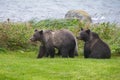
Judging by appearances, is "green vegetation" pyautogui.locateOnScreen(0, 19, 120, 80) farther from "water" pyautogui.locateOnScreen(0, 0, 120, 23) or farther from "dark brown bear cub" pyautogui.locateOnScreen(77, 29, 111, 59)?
"water" pyautogui.locateOnScreen(0, 0, 120, 23)

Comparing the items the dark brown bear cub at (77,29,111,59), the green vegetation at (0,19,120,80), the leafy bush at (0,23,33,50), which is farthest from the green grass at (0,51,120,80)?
the leafy bush at (0,23,33,50)

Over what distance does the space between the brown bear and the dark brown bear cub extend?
19.5 inches

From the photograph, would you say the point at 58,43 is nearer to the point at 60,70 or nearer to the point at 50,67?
the point at 50,67

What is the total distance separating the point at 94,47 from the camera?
1403 centimetres

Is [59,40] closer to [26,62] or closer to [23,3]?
[26,62]

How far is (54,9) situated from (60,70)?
22716 mm

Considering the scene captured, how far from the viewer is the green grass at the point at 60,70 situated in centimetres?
1012

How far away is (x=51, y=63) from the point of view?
11.6m

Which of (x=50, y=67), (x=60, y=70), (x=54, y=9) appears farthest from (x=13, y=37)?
(x=54, y=9)

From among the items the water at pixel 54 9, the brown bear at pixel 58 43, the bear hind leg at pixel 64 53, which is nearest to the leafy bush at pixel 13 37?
the brown bear at pixel 58 43

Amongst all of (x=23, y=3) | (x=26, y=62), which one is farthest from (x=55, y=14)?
(x=26, y=62)

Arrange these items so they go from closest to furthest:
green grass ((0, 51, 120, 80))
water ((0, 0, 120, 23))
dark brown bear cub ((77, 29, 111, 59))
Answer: green grass ((0, 51, 120, 80)), dark brown bear cub ((77, 29, 111, 59)), water ((0, 0, 120, 23))

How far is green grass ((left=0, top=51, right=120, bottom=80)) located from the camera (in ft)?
33.2

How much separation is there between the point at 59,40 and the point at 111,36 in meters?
4.69
